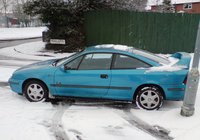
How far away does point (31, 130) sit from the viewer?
486cm

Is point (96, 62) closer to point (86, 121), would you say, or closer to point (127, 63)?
point (127, 63)

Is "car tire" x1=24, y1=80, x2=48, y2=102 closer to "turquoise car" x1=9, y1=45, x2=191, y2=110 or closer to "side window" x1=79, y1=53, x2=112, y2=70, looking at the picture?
"turquoise car" x1=9, y1=45, x2=191, y2=110

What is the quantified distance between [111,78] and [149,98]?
0.99 m

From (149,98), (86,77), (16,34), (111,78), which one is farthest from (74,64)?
(16,34)

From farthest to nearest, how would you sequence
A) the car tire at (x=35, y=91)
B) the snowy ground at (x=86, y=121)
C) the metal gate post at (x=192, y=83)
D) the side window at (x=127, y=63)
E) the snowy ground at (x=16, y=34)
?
the snowy ground at (x=16, y=34) < the car tire at (x=35, y=91) < the side window at (x=127, y=63) < the metal gate post at (x=192, y=83) < the snowy ground at (x=86, y=121)

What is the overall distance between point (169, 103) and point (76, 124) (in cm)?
258

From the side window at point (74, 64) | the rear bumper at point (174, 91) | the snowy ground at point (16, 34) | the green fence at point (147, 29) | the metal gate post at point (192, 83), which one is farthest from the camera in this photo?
the snowy ground at point (16, 34)

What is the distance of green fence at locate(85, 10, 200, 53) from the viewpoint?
14828 millimetres

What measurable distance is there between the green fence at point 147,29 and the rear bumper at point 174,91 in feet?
31.6

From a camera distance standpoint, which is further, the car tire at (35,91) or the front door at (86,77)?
the car tire at (35,91)

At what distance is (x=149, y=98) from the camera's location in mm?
5953

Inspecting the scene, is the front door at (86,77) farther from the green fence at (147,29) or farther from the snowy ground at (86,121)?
the green fence at (147,29)

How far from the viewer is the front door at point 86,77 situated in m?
6.02

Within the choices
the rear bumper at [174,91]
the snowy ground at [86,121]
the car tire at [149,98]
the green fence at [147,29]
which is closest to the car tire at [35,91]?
the snowy ground at [86,121]
